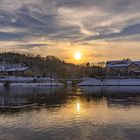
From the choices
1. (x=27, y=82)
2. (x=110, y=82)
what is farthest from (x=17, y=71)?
(x=110, y=82)

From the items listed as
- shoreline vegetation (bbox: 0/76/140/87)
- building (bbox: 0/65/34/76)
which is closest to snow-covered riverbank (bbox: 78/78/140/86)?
shoreline vegetation (bbox: 0/76/140/87)

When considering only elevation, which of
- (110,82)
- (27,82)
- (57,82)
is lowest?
(110,82)

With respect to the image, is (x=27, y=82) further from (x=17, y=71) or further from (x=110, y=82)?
(x=110, y=82)

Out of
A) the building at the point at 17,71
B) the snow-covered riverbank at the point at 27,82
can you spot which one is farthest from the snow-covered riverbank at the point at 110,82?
the building at the point at 17,71

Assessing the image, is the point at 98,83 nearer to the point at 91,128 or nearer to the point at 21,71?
the point at 21,71

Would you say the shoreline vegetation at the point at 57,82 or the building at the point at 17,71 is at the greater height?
the building at the point at 17,71

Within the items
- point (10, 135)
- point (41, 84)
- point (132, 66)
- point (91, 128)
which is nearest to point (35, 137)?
point (10, 135)

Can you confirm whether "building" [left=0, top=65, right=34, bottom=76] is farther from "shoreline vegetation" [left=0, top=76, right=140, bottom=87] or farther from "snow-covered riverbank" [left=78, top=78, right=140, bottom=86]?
"snow-covered riverbank" [left=78, top=78, right=140, bottom=86]

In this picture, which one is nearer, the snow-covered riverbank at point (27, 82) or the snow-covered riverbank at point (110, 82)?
the snow-covered riverbank at point (27, 82)

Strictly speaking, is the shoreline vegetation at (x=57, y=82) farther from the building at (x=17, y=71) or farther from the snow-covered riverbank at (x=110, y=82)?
the building at (x=17, y=71)

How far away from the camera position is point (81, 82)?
14375 centimetres

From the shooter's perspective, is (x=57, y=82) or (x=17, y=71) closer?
(x=57, y=82)

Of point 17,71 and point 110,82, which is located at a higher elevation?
point 17,71

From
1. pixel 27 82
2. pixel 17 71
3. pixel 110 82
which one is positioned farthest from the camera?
pixel 17 71
